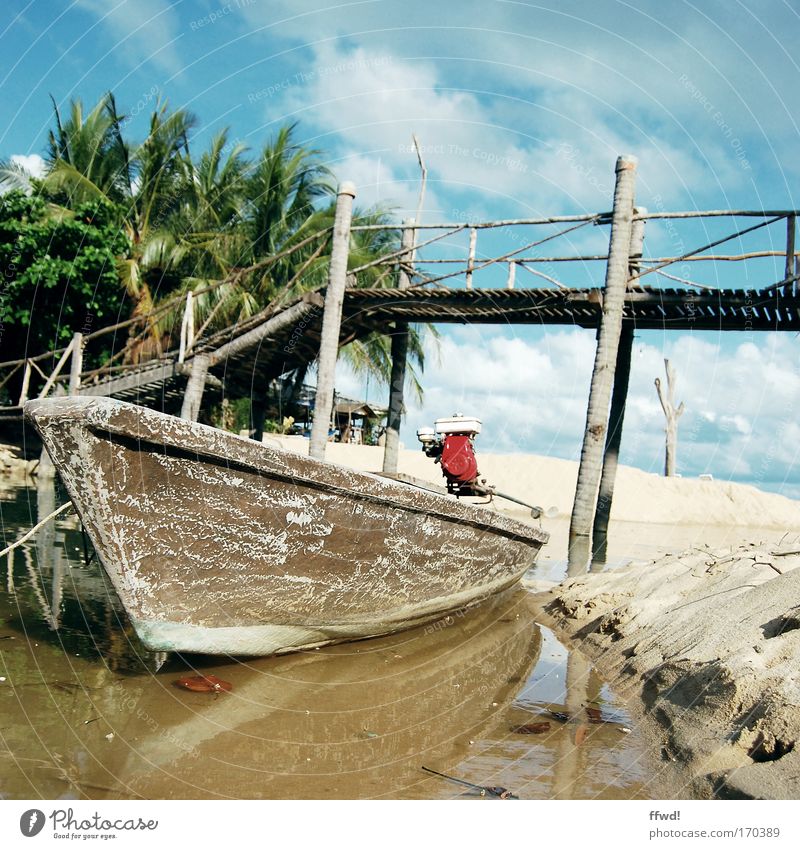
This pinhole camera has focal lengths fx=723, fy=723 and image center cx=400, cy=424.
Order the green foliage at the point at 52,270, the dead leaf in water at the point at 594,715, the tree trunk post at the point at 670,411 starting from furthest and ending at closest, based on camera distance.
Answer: the tree trunk post at the point at 670,411 < the green foliage at the point at 52,270 < the dead leaf in water at the point at 594,715

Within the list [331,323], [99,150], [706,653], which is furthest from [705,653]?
[99,150]

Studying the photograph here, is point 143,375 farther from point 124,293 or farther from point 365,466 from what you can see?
point 365,466

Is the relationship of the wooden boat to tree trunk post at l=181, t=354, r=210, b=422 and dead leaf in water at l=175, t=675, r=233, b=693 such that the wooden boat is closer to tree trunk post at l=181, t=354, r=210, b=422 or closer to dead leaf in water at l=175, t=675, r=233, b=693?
dead leaf in water at l=175, t=675, r=233, b=693

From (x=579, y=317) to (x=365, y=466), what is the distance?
13.4 m

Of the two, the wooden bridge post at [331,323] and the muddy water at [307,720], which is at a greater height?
the wooden bridge post at [331,323]

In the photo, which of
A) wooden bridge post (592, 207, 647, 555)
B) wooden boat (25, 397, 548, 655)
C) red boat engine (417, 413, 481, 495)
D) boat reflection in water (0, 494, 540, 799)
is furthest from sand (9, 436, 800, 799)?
wooden bridge post (592, 207, 647, 555)

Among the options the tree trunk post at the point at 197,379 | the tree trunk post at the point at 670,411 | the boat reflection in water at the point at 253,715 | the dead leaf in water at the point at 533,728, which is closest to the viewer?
the boat reflection in water at the point at 253,715

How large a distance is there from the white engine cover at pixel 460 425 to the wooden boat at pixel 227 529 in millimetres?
1767

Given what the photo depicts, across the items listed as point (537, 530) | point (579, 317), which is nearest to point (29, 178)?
point (579, 317)

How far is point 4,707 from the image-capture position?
343 centimetres

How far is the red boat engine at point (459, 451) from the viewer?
665 cm

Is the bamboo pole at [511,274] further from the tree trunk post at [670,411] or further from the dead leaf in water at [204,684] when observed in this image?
the tree trunk post at [670,411]

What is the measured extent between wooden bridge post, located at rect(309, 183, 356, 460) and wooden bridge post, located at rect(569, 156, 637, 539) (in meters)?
3.41

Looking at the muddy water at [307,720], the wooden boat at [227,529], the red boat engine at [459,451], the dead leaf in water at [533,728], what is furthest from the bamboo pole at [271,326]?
the dead leaf in water at [533,728]
